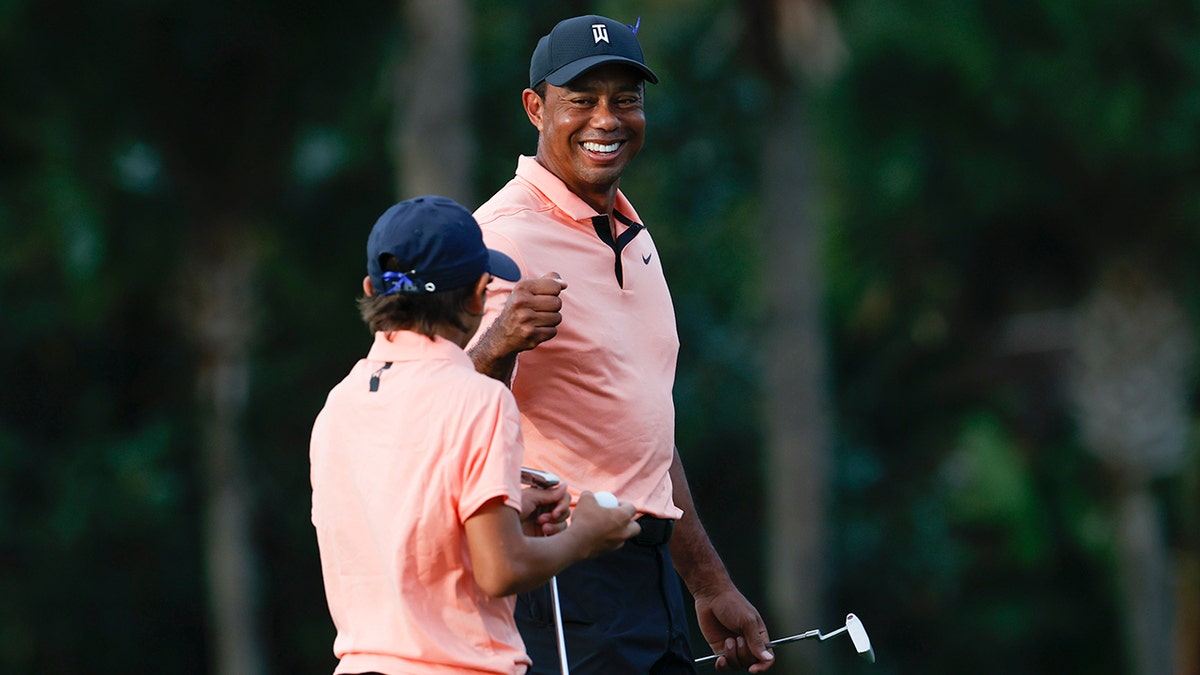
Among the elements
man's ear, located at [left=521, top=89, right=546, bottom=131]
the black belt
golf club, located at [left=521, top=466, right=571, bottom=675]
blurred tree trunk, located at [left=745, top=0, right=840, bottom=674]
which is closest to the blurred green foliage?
blurred tree trunk, located at [left=745, top=0, right=840, bottom=674]

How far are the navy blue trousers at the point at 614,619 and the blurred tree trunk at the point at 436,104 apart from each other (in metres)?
7.44

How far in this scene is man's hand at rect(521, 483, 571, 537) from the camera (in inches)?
139

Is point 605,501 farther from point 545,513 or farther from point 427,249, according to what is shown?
point 427,249

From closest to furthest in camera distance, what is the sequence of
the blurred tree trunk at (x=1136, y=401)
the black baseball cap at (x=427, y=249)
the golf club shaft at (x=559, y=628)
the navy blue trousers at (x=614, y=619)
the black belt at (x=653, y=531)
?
1. the black baseball cap at (x=427, y=249)
2. the golf club shaft at (x=559, y=628)
3. the navy blue trousers at (x=614, y=619)
4. the black belt at (x=653, y=531)
5. the blurred tree trunk at (x=1136, y=401)

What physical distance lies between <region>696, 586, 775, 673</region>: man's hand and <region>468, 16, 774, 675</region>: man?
4.1 inches

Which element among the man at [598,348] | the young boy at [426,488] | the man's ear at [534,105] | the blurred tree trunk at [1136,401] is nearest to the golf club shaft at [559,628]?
the man at [598,348]

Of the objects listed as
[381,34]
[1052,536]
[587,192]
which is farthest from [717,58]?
[587,192]

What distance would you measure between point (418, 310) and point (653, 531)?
1127mm

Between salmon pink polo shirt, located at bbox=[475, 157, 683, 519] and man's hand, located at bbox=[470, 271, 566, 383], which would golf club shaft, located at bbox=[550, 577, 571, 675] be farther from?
→ man's hand, located at bbox=[470, 271, 566, 383]

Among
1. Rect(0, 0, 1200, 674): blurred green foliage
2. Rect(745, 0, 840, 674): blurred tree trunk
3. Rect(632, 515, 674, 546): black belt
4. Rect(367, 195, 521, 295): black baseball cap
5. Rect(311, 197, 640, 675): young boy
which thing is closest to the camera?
Rect(311, 197, 640, 675): young boy

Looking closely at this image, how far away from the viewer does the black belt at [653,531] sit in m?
4.33

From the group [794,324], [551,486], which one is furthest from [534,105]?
[794,324]

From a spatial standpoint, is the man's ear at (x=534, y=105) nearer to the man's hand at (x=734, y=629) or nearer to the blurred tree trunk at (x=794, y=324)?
the man's hand at (x=734, y=629)

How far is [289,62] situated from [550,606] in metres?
12.0
